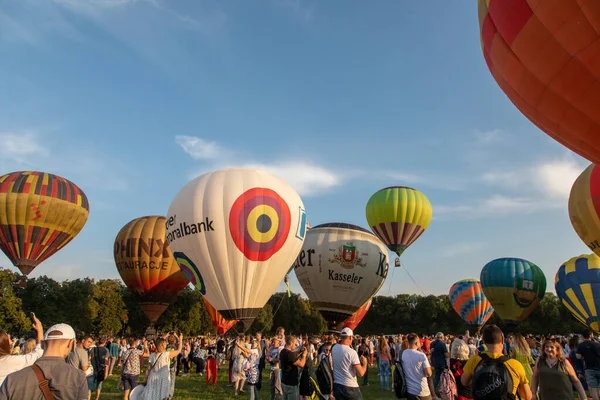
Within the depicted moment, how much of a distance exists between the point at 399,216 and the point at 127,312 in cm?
3895

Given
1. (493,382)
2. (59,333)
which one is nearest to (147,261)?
(59,333)

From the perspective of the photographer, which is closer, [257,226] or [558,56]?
[558,56]

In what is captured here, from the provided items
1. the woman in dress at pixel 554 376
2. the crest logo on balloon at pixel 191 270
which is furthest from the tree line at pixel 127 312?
the woman in dress at pixel 554 376

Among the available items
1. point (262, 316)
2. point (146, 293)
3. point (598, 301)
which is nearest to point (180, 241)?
point (146, 293)

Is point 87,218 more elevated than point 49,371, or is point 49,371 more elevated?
point 87,218

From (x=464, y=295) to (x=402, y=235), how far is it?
39.6 feet

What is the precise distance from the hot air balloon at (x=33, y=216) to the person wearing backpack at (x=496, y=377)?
27.7m

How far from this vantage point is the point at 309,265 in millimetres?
23625

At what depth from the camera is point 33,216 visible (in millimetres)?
26062

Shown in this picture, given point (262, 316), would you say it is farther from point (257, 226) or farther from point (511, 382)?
point (511, 382)

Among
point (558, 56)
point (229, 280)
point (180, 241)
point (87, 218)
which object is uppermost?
point (87, 218)

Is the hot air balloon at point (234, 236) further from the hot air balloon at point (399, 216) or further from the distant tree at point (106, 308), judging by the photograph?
the distant tree at point (106, 308)

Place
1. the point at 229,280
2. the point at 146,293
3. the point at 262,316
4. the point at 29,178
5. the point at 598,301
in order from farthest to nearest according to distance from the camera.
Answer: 1. the point at 262,316
2. the point at 146,293
3. the point at 29,178
4. the point at 598,301
5. the point at 229,280

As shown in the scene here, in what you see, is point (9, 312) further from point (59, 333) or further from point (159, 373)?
point (59, 333)
